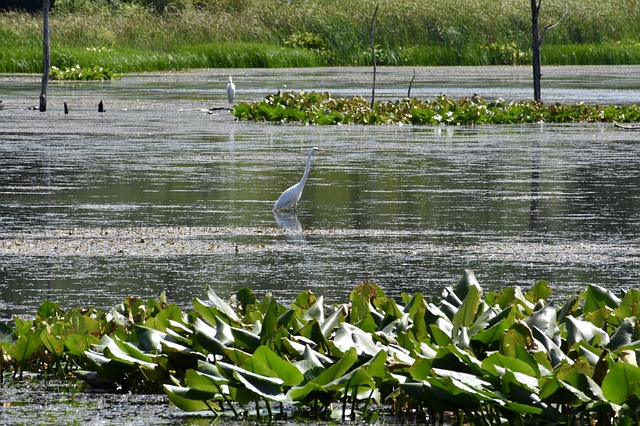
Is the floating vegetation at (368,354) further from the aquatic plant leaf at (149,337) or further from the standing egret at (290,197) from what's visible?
the standing egret at (290,197)

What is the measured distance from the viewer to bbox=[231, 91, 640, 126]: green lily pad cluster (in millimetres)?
29250

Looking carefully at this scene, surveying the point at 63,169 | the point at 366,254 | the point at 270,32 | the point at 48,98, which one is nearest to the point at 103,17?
the point at 270,32

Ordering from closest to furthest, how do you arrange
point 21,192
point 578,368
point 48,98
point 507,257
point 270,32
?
point 578,368, point 507,257, point 21,192, point 48,98, point 270,32

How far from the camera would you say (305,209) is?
14.6 metres

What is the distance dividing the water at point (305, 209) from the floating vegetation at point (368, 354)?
1.56 metres

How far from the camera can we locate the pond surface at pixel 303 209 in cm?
Result: 1016

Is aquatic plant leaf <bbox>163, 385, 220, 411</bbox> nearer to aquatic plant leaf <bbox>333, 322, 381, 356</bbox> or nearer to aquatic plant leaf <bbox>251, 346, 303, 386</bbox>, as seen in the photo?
aquatic plant leaf <bbox>251, 346, 303, 386</bbox>

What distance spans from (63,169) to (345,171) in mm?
3833

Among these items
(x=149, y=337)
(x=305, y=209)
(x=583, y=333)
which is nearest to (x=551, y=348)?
(x=583, y=333)

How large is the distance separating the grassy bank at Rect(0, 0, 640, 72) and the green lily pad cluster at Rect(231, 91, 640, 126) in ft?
87.7

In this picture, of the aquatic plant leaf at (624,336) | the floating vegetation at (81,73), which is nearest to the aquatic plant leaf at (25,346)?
the aquatic plant leaf at (624,336)

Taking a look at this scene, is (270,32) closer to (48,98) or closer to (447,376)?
(48,98)

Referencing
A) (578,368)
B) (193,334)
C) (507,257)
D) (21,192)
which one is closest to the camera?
(578,368)

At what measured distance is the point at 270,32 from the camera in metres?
63.3
